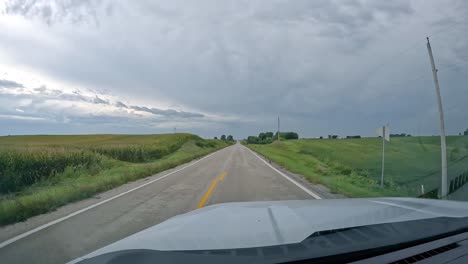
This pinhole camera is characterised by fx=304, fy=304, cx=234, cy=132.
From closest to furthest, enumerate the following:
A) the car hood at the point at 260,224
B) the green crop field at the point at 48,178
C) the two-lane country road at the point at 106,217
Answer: the car hood at the point at 260,224 → the two-lane country road at the point at 106,217 → the green crop field at the point at 48,178

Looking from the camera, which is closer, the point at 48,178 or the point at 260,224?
the point at 260,224

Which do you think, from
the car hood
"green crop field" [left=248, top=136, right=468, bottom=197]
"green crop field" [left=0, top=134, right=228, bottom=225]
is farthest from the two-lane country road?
"green crop field" [left=248, top=136, right=468, bottom=197]

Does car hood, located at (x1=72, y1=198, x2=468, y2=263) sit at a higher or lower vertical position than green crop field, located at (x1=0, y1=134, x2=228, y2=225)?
higher

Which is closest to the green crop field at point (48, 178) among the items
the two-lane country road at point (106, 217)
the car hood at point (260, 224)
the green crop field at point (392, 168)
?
the two-lane country road at point (106, 217)

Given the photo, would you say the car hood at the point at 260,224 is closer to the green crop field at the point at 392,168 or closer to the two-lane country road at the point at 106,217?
the two-lane country road at the point at 106,217

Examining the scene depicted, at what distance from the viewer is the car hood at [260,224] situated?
2.43 metres

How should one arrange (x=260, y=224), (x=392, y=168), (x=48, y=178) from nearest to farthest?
(x=260, y=224) → (x=48, y=178) → (x=392, y=168)

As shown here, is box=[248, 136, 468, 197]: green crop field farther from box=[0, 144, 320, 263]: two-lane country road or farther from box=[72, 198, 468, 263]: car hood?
box=[72, 198, 468, 263]: car hood

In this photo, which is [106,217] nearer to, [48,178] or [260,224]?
[260,224]

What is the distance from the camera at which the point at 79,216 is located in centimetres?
684

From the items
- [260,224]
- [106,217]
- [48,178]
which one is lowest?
[48,178]

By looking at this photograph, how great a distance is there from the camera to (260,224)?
9.95 feet

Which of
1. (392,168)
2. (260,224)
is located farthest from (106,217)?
(392,168)

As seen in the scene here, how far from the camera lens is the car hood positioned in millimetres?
2432
